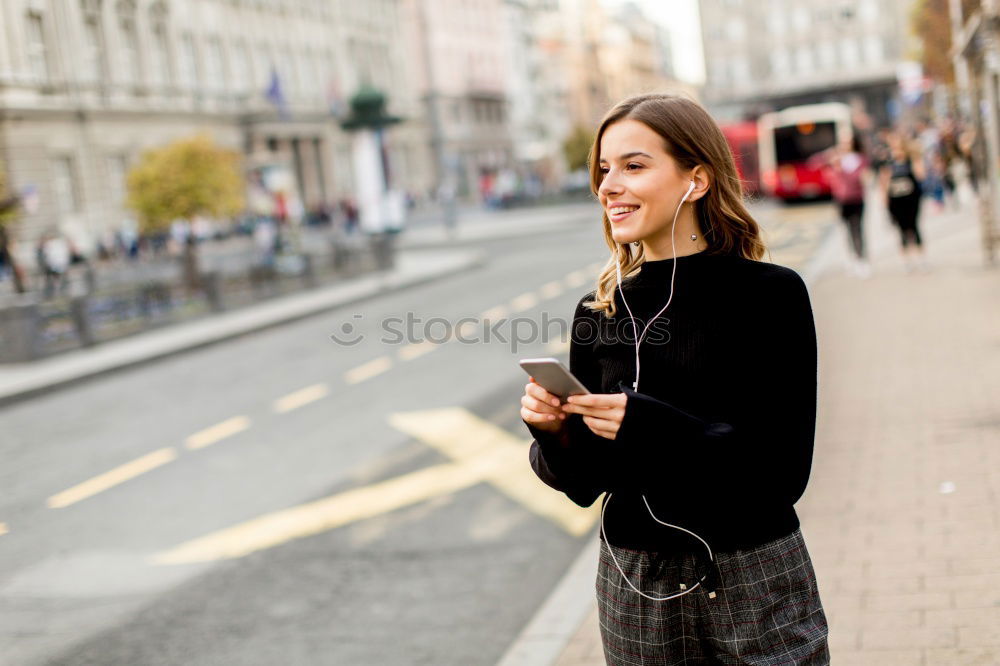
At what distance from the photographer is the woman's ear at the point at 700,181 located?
7.23ft

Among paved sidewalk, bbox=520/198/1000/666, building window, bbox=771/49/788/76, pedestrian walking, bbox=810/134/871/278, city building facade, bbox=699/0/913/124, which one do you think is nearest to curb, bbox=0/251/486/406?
paved sidewalk, bbox=520/198/1000/666

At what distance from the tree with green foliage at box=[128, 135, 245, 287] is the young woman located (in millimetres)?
21408

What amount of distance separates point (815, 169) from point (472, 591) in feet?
112

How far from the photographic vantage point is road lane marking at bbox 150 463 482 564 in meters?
6.25

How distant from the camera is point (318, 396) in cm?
1099

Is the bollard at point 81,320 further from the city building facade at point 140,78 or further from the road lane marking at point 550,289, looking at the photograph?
the road lane marking at point 550,289

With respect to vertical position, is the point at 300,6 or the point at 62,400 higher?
the point at 300,6

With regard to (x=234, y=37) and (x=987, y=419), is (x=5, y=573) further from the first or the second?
(x=234, y=37)

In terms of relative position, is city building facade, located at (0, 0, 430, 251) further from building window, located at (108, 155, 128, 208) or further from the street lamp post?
the street lamp post

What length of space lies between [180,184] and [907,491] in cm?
1980

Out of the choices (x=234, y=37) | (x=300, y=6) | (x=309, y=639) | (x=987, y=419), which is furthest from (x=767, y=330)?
(x=300, y=6)

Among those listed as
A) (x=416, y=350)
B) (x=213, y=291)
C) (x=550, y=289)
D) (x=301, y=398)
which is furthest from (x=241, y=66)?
(x=301, y=398)

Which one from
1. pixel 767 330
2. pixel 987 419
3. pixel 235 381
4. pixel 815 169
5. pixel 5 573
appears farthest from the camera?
pixel 815 169

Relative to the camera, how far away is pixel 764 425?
210 cm
